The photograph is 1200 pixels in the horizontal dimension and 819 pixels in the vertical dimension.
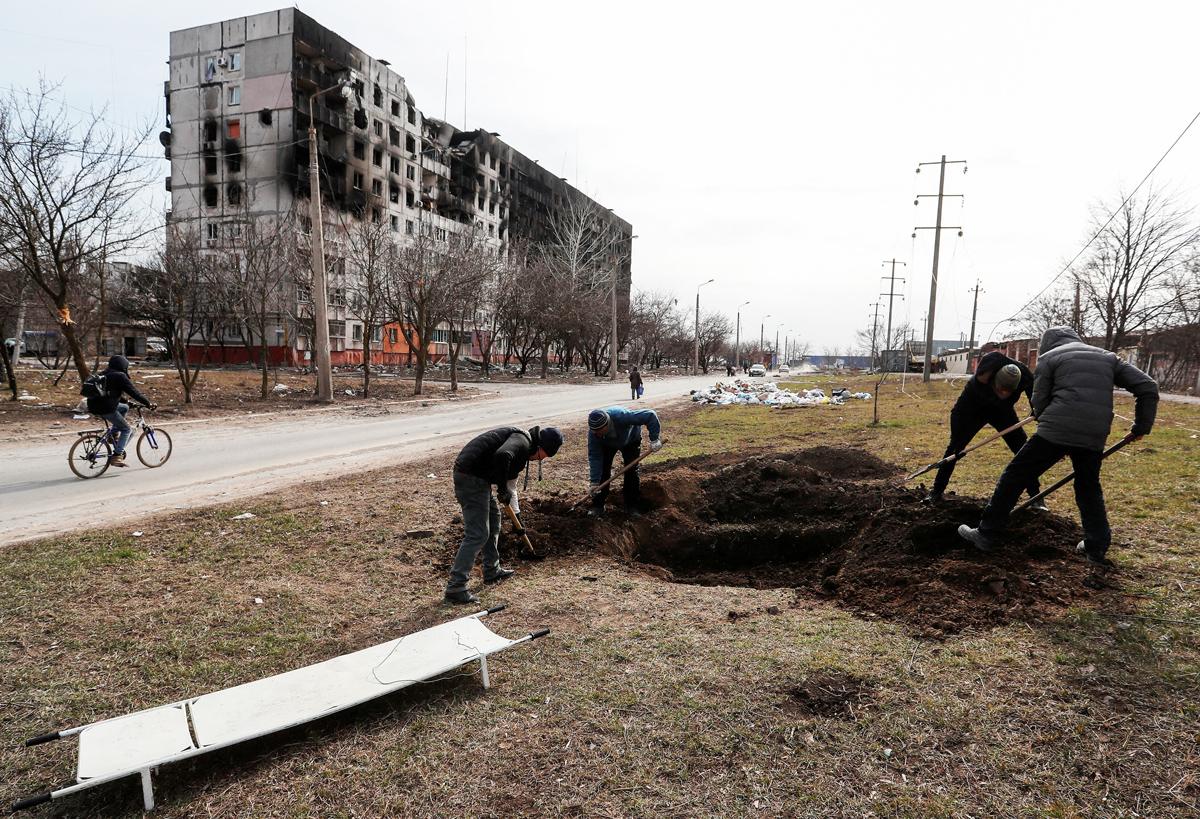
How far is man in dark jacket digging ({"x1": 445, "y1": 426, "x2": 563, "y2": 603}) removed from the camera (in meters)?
4.39

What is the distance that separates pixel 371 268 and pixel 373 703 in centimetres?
2140

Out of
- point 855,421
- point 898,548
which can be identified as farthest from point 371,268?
point 898,548

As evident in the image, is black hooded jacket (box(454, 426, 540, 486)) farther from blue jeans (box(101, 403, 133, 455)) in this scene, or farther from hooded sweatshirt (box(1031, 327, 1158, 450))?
blue jeans (box(101, 403, 133, 455))

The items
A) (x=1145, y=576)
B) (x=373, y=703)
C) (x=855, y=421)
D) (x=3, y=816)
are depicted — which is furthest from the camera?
(x=855, y=421)

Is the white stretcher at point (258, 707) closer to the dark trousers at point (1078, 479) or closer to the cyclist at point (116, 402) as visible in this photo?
the dark trousers at point (1078, 479)

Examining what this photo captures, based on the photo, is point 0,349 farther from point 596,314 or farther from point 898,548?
point 596,314

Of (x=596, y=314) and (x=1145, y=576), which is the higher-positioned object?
(x=596, y=314)

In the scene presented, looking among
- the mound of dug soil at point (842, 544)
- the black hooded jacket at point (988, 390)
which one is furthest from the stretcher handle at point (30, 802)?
the black hooded jacket at point (988, 390)

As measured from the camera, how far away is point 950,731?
2721mm

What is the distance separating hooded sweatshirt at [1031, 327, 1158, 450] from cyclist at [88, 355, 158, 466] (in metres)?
10.5

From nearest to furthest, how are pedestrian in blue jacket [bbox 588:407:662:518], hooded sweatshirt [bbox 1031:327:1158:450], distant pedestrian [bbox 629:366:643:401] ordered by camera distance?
1. hooded sweatshirt [bbox 1031:327:1158:450]
2. pedestrian in blue jacket [bbox 588:407:662:518]
3. distant pedestrian [bbox 629:366:643:401]

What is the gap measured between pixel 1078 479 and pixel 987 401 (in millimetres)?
2049

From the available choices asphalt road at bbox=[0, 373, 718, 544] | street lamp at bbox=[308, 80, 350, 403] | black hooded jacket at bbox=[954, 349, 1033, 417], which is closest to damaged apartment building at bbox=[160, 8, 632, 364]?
street lamp at bbox=[308, 80, 350, 403]

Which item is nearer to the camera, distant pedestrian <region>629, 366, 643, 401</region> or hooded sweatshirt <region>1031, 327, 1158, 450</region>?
hooded sweatshirt <region>1031, 327, 1158, 450</region>
